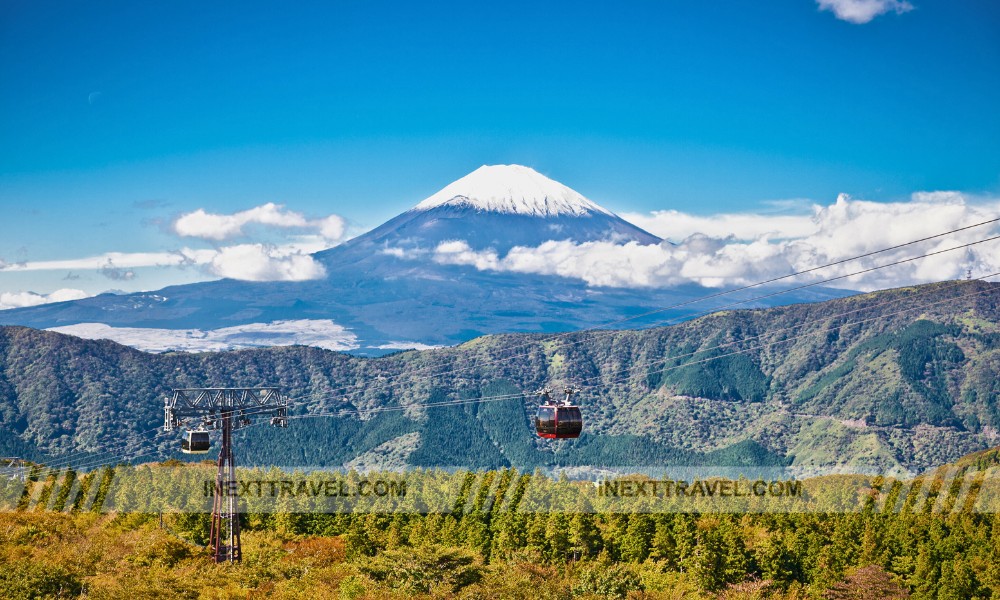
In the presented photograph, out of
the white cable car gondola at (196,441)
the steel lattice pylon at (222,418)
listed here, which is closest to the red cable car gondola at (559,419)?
the steel lattice pylon at (222,418)

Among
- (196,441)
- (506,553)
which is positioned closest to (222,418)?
(196,441)

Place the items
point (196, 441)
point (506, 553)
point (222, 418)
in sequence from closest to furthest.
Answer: point (222, 418)
point (196, 441)
point (506, 553)

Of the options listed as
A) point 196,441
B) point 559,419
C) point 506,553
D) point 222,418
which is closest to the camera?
point 559,419

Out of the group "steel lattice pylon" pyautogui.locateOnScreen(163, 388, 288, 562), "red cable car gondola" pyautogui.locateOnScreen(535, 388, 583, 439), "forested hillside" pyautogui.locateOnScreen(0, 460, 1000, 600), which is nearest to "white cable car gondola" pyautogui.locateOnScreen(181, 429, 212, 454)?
"steel lattice pylon" pyautogui.locateOnScreen(163, 388, 288, 562)

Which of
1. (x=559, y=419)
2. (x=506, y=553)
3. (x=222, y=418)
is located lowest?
(x=506, y=553)

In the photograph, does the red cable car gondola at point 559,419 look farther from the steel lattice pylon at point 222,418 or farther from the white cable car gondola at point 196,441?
the white cable car gondola at point 196,441

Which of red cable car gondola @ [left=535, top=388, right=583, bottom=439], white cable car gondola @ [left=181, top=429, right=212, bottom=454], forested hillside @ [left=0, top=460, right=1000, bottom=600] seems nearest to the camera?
red cable car gondola @ [left=535, top=388, right=583, bottom=439]

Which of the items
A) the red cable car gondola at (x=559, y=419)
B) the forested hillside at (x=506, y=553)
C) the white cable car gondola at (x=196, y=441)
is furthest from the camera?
the forested hillside at (x=506, y=553)

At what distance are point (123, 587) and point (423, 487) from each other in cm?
9359

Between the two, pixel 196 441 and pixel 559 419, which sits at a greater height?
pixel 559 419

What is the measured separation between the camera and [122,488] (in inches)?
5212

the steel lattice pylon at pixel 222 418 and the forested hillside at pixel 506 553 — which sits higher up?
the steel lattice pylon at pixel 222 418

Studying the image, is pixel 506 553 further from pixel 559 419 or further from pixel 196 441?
pixel 196 441

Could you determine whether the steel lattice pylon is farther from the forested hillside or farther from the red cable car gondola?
the red cable car gondola
